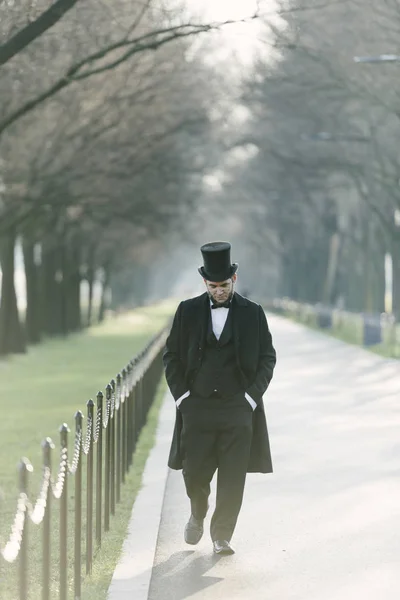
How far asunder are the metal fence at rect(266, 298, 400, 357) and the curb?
22592mm

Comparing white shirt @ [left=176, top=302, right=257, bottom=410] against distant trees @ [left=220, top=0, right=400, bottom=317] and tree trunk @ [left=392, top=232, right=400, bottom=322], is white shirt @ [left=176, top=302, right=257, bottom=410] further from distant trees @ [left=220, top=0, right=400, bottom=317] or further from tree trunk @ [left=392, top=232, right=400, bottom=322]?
tree trunk @ [left=392, top=232, right=400, bottom=322]

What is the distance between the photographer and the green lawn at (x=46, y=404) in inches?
412

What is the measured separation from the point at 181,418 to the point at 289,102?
3401 cm

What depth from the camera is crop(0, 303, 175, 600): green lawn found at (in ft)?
34.3

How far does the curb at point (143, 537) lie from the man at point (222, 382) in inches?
21.3

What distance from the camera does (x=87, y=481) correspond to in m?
8.95

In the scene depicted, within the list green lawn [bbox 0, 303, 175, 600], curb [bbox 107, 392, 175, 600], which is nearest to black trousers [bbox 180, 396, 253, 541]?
curb [bbox 107, 392, 175, 600]

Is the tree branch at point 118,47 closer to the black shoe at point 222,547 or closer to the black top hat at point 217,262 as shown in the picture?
the black top hat at point 217,262

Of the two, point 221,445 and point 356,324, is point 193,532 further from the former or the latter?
point 356,324

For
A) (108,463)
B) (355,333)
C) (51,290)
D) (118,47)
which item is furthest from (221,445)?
(51,290)

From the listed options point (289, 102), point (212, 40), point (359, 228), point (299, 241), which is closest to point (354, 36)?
point (212, 40)

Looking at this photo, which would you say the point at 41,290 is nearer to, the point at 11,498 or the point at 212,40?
the point at 212,40

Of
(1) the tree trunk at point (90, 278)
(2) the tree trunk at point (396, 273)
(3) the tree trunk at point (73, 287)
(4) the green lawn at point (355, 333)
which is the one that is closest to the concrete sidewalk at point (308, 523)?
(4) the green lawn at point (355, 333)

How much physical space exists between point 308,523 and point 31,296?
36336mm
